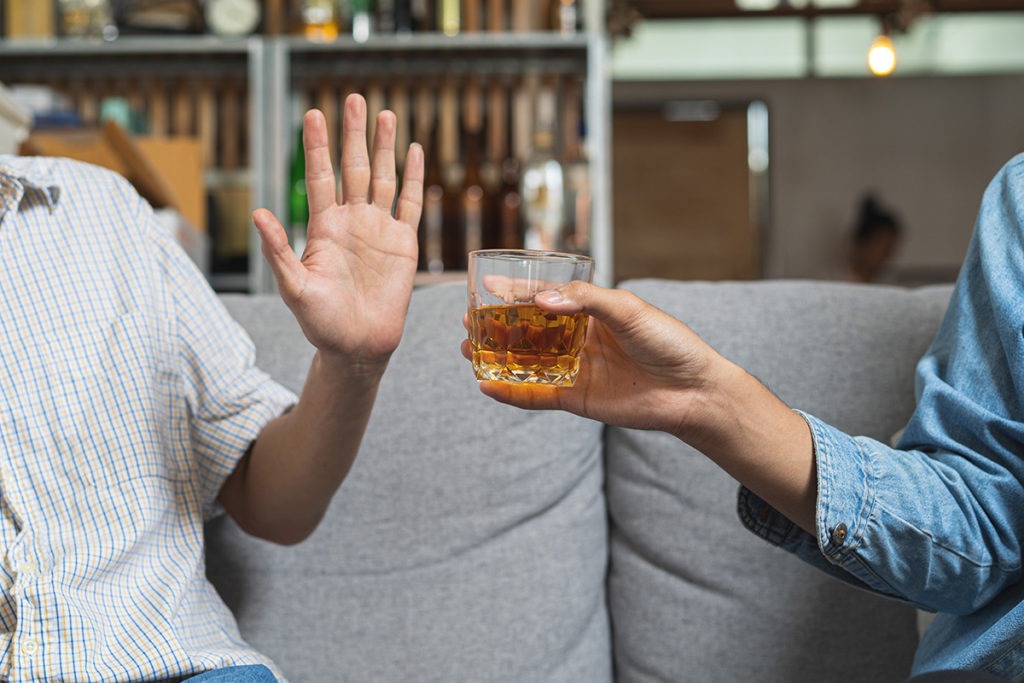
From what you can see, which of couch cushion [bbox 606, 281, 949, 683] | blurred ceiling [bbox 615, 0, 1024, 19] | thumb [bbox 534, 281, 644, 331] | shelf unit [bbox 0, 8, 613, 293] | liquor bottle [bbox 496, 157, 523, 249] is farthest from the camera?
blurred ceiling [bbox 615, 0, 1024, 19]

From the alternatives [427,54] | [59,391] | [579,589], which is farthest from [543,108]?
[59,391]

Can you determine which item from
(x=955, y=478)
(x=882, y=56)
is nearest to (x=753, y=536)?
(x=955, y=478)

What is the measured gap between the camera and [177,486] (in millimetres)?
918

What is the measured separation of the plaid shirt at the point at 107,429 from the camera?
2.62 feet

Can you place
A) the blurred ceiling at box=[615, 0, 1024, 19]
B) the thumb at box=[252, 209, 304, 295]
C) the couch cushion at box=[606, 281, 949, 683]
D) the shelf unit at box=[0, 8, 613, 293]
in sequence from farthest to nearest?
1. the blurred ceiling at box=[615, 0, 1024, 19]
2. the shelf unit at box=[0, 8, 613, 293]
3. the couch cushion at box=[606, 281, 949, 683]
4. the thumb at box=[252, 209, 304, 295]

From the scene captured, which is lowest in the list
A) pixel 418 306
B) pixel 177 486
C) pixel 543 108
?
pixel 177 486

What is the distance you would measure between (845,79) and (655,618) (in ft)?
14.0

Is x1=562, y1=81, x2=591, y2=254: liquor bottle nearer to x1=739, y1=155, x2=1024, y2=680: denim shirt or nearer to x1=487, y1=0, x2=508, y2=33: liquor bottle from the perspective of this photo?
x1=487, y1=0, x2=508, y2=33: liquor bottle

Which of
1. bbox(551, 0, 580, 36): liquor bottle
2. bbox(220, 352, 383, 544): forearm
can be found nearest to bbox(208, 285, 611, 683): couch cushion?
bbox(220, 352, 383, 544): forearm

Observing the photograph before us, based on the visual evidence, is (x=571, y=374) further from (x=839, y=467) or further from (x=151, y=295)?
(x=151, y=295)

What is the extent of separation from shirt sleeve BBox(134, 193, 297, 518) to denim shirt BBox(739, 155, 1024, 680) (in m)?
0.52

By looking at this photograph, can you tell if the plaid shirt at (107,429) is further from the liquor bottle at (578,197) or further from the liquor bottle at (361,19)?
the liquor bottle at (361,19)

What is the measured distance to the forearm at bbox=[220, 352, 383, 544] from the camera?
2.84 ft

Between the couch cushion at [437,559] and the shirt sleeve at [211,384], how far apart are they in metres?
0.16
